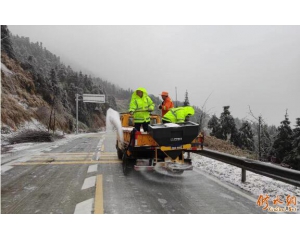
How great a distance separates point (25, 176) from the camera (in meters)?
6.36

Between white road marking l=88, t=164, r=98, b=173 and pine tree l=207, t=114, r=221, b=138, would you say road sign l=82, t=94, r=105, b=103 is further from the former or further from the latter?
white road marking l=88, t=164, r=98, b=173

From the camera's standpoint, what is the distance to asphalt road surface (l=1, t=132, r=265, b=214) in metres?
4.01

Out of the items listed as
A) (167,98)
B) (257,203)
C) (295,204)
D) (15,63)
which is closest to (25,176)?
(167,98)

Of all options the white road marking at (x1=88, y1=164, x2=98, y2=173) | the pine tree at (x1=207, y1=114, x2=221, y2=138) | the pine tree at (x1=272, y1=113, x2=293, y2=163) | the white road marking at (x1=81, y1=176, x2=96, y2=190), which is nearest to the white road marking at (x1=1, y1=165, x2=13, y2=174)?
the white road marking at (x1=88, y1=164, x2=98, y2=173)

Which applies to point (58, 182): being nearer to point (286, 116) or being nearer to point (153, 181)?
point (153, 181)

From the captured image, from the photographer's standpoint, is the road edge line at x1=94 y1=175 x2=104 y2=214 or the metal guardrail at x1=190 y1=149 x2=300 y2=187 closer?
the road edge line at x1=94 y1=175 x2=104 y2=214

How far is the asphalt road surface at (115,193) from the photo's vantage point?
4.01m

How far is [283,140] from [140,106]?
4010cm

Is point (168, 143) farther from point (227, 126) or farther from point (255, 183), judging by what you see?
point (227, 126)

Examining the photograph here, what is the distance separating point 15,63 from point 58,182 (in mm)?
38845

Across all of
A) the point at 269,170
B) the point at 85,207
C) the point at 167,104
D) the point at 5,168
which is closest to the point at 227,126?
the point at 167,104

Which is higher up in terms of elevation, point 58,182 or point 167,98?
point 167,98

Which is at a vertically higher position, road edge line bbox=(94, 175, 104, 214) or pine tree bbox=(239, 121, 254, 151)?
road edge line bbox=(94, 175, 104, 214)

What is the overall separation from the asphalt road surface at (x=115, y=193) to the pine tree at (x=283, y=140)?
3787cm
